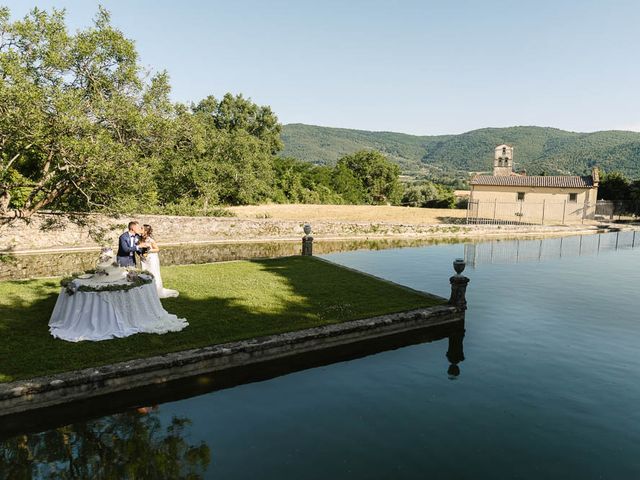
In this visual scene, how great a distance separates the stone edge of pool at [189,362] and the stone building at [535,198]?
39302mm

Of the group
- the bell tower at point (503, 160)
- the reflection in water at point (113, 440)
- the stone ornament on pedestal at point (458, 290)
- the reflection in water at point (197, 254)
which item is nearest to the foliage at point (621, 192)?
the bell tower at point (503, 160)

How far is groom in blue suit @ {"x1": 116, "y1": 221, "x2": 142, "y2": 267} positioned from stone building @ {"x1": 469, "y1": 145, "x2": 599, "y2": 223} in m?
41.7

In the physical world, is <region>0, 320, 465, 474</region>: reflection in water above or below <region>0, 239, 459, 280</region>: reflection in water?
below

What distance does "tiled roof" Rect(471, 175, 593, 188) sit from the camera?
153ft

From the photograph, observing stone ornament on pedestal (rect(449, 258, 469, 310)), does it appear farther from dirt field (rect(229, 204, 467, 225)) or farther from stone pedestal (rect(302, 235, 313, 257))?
dirt field (rect(229, 204, 467, 225))

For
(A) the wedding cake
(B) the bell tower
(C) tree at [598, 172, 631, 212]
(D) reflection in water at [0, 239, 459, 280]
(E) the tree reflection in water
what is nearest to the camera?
(E) the tree reflection in water

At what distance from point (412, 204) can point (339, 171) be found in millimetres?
15581

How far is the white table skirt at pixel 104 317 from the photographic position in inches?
366

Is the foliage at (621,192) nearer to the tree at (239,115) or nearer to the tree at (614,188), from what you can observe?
the tree at (614,188)

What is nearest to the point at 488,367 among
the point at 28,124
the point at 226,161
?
the point at 28,124

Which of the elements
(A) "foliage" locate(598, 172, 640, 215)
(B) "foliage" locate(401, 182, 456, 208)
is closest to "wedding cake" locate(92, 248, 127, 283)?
(A) "foliage" locate(598, 172, 640, 215)

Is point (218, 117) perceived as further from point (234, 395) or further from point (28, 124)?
point (234, 395)

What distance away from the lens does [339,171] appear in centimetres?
7231

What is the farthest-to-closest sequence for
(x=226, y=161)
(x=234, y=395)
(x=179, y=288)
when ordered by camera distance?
(x=226, y=161) → (x=179, y=288) → (x=234, y=395)
